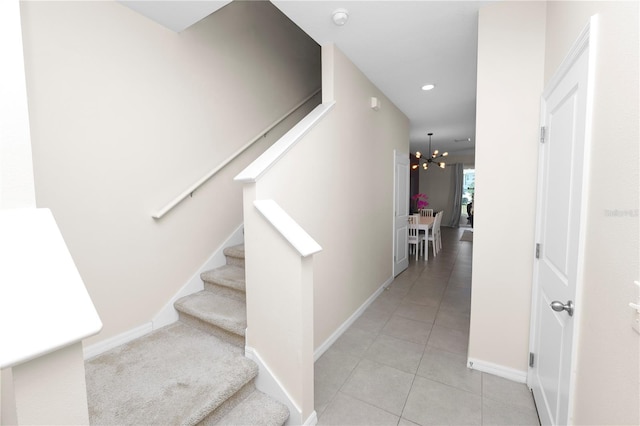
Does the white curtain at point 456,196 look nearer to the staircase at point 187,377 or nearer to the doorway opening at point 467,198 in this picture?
the doorway opening at point 467,198

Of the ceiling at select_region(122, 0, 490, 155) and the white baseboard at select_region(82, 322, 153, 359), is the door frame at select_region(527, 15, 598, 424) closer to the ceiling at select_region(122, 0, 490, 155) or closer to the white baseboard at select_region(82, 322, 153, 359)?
the ceiling at select_region(122, 0, 490, 155)

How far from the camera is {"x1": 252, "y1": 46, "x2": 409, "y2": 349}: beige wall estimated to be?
6.79 ft

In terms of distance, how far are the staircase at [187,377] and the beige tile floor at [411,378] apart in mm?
516

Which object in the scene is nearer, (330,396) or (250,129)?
(330,396)

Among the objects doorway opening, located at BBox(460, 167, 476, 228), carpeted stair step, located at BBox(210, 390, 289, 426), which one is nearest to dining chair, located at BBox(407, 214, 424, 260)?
carpeted stair step, located at BBox(210, 390, 289, 426)

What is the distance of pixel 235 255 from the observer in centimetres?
249

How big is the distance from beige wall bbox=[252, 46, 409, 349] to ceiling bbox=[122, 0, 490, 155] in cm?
20

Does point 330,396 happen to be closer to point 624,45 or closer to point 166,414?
point 166,414

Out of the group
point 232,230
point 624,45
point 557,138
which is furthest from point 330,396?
point 624,45

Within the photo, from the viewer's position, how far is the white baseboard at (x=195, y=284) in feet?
6.84

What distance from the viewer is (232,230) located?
8.94 ft

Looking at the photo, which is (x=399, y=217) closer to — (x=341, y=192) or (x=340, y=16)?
(x=341, y=192)

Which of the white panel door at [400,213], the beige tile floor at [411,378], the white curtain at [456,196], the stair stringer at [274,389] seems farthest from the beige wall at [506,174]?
the white curtain at [456,196]

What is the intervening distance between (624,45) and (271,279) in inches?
66.3
